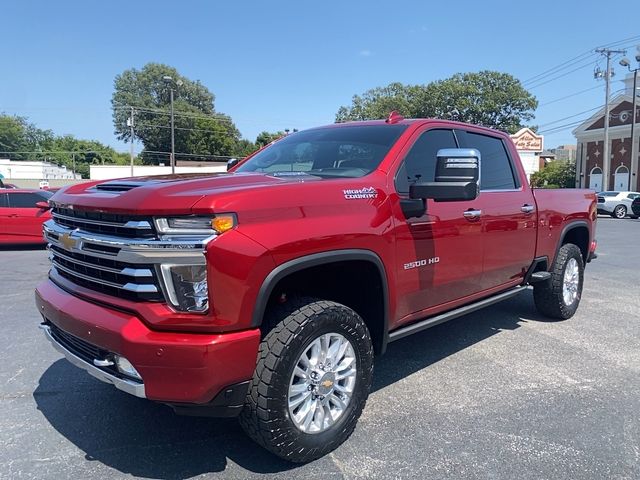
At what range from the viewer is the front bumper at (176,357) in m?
2.35

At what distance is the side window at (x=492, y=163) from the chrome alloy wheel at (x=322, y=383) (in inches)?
87.3

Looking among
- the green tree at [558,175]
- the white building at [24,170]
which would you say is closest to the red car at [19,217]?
the green tree at [558,175]

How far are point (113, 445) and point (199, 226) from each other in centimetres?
158

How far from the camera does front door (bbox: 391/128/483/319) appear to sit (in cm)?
338

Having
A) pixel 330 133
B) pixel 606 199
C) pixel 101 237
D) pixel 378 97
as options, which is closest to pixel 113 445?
pixel 101 237

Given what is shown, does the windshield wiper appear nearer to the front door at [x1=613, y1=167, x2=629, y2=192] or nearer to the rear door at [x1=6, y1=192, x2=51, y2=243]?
the rear door at [x1=6, y1=192, x2=51, y2=243]

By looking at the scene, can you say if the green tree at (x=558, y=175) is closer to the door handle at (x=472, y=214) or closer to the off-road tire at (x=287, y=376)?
the door handle at (x=472, y=214)

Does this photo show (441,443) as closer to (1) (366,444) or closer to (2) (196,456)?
(1) (366,444)

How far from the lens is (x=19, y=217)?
1237 cm

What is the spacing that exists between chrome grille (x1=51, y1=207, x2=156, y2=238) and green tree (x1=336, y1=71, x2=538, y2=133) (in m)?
53.4

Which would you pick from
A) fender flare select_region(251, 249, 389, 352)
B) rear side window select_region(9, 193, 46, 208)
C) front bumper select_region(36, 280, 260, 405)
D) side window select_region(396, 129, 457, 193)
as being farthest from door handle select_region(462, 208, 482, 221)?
rear side window select_region(9, 193, 46, 208)

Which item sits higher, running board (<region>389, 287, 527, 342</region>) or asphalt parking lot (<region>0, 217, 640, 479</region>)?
running board (<region>389, 287, 527, 342</region>)

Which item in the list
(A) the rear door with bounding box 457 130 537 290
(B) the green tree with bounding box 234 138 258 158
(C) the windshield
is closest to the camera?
(C) the windshield

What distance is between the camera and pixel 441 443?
310 centimetres
